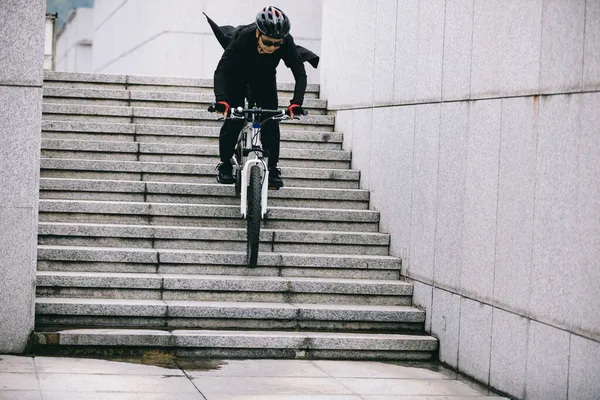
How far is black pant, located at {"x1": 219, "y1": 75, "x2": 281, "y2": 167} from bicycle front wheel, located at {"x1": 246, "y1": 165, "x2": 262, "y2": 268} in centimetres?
72

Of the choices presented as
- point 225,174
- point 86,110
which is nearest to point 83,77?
point 86,110

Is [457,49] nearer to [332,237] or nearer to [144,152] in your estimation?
[332,237]

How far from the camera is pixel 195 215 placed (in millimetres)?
10562

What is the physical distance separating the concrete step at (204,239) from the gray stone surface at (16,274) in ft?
4.47

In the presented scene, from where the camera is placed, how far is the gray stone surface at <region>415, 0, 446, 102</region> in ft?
31.3

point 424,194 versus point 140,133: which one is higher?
point 140,133

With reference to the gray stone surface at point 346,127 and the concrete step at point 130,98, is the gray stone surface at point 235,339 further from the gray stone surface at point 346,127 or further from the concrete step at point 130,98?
the concrete step at point 130,98

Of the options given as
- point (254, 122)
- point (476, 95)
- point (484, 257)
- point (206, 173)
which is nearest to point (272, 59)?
point (254, 122)

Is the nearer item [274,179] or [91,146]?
[274,179]

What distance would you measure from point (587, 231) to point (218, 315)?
3472 mm

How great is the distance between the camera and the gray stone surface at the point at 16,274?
27.5 feet

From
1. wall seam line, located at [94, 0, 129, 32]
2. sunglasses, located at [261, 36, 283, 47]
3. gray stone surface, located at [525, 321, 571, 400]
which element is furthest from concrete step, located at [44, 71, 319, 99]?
wall seam line, located at [94, 0, 129, 32]

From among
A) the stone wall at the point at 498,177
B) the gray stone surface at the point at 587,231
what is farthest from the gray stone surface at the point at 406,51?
the gray stone surface at the point at 587,231

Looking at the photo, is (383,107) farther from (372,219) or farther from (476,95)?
(476,95)
